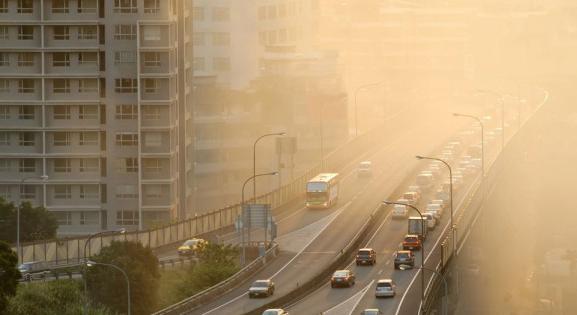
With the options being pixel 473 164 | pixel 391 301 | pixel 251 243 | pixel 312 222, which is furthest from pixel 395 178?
pixel 391 301

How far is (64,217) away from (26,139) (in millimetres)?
7868

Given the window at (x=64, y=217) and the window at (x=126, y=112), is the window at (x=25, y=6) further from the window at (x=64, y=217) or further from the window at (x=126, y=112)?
the window at (x=64, y=217)

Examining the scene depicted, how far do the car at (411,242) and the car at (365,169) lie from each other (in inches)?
1598

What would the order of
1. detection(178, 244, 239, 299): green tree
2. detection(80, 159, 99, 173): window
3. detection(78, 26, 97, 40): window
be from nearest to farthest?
1. detection(178, 244, 239, 299): green tree
2. detection(78, 26, 97, 40): window
3. detection(80, 159, 99, 173): window

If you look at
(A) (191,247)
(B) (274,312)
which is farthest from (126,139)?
(B) (274,312)

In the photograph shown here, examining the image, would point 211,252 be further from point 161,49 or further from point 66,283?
point 161,49

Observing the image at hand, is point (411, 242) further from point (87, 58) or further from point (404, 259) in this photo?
point (87, 58)

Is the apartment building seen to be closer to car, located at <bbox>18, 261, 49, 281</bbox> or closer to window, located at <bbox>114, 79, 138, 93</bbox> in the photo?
window, located at <bbox>114, 79, 138, 93</bbox>

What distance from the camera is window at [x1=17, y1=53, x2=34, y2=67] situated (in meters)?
149

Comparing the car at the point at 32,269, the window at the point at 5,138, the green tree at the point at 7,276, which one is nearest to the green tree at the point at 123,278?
the car at the point at 32,269

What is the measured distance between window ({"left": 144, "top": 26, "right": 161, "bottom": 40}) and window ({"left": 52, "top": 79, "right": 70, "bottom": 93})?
26.2 feet

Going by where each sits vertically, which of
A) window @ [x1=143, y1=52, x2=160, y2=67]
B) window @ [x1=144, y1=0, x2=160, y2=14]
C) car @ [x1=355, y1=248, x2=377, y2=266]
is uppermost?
window @ [x1=144, y1=0, x2=160, y2=14]

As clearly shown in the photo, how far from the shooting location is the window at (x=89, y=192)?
492 feet

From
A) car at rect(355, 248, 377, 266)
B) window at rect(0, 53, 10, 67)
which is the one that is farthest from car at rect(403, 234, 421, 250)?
window at rect(0, 53, 10, 67)
